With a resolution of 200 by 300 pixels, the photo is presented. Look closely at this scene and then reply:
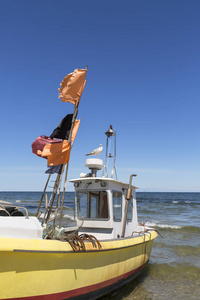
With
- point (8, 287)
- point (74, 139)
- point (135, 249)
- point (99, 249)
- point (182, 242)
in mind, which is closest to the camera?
point (8, 287)

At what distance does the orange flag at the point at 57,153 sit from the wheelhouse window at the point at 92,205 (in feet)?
5.41

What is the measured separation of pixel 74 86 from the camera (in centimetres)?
688

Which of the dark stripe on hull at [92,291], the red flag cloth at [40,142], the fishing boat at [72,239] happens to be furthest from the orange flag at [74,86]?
the dark stripe on hull at [92,291]

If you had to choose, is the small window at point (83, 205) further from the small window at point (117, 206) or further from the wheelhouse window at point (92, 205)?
the small window at point (117, 206)

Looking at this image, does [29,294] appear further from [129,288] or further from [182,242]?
[182,242]

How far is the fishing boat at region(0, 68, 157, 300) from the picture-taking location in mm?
4441

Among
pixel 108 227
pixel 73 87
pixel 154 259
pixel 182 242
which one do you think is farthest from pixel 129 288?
pixel 182 242

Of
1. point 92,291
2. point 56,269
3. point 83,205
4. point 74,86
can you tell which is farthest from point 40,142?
point 92,291

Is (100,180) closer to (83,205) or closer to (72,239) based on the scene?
(83,205)

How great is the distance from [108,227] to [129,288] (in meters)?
1.94

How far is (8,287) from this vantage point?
4.31 m

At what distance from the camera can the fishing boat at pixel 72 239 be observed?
175 inches

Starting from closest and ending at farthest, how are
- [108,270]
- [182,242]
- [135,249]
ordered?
[108,270], [135,249], [182,242]

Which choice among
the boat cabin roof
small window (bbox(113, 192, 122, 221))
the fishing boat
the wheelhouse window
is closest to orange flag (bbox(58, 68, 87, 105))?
the fishing boat
